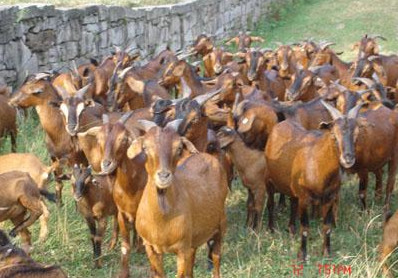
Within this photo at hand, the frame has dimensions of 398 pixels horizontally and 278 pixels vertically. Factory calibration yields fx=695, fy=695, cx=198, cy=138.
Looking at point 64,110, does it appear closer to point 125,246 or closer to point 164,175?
point 125,246

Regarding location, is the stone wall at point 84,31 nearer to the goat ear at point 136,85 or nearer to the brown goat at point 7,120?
the brown goat at point 7,120

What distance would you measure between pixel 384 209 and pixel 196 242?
306 cm

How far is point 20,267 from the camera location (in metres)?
4.57

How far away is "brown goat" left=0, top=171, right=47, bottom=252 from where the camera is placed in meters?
6.73

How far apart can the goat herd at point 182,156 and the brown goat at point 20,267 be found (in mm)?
10

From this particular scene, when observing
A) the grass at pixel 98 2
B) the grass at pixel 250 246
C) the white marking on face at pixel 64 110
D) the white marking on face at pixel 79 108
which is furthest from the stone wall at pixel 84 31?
the white marking on face at pixel 79 108

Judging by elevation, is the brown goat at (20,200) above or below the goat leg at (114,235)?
above

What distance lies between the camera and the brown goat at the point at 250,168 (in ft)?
25.0

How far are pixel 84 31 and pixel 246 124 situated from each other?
6.43 metres

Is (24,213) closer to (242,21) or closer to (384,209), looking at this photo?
(384,209)

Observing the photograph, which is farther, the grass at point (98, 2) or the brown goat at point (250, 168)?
the grass at point (98, 2)

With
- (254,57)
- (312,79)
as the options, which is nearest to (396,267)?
(312,79)

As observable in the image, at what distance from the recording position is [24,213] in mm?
7016

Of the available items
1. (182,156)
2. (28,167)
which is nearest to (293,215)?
(182,156)
